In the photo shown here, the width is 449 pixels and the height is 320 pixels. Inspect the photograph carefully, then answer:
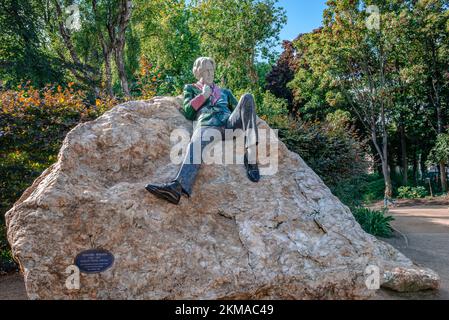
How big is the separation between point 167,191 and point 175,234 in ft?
1.37

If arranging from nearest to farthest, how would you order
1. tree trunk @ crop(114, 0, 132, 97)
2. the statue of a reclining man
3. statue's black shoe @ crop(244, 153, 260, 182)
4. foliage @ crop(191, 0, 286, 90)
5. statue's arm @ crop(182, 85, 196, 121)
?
the statue of a reclining man → statue's black shoe @ crop(244, 153, 260, 182) → statue's arm @ crop(182, 85, 196, 121) → tree trunk @ crop(114, 0, 132, 97) → foliage @ crop(191, 0, 286, 90)

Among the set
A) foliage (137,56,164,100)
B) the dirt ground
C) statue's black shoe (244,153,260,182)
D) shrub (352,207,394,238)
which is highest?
foliage (137,56,164,100)

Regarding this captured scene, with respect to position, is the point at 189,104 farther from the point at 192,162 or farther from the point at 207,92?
the point at 192,162

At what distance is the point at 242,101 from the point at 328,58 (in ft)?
50.6

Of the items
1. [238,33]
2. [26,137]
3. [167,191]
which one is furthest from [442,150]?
[26,137]

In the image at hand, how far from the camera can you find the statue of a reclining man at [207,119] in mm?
3578

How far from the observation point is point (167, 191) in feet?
11.4

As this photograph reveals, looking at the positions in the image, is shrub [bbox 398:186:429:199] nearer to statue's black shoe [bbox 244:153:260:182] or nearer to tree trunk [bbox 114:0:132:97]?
tree trunk [bbox 114:0:132:97]

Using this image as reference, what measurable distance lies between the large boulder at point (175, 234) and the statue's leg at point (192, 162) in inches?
6.0

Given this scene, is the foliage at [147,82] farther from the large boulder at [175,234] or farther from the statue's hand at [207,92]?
the large boulder at [175,234]

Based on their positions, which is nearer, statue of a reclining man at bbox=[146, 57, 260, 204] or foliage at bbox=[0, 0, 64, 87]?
statue of a reclining man at bbox=[146, 57, 260, 204]

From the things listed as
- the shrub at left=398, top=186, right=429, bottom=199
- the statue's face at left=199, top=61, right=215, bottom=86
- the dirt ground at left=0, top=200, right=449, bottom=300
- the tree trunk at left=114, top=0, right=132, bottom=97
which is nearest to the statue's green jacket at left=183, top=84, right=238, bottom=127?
the statue's face at left=199, top=61, right=215, bottom=86

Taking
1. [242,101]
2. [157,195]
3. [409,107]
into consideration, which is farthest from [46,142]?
[409,107]

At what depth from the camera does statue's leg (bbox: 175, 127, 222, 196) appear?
3.64 meters
